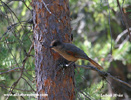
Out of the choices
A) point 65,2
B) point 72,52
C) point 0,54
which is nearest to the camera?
point 72,52

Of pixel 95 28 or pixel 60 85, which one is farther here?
pixel 95 28

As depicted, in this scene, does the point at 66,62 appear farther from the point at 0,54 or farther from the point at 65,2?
the point at 0,54

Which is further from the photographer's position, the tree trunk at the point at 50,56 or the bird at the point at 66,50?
the tree trunk at the point at 50,56

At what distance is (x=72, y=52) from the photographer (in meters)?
2.25

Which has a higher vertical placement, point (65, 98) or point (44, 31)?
point (44, 31)

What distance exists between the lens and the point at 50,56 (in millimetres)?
2277

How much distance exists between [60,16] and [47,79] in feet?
2.61

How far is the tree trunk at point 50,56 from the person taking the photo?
7.39ft

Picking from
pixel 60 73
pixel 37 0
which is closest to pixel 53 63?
pixel 60 73

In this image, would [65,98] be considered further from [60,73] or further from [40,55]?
[40,55]

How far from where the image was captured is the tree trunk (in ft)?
7.39

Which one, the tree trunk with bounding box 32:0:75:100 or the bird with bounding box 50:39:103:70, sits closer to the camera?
the bird with bounding box 50:39:103:70

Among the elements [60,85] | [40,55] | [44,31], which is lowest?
[60,85]

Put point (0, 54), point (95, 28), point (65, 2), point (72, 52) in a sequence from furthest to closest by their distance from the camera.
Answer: point (95, 28), point (0, 54), point (65, 2), point (72, 52)
